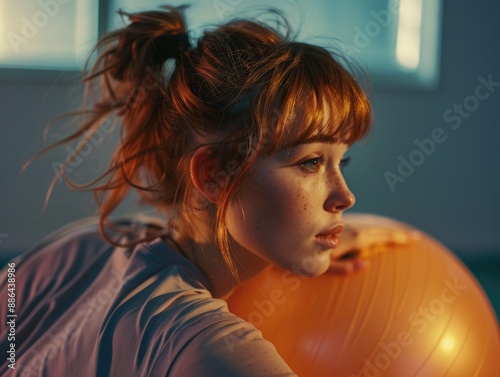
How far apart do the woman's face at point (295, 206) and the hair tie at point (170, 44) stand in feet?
0.97

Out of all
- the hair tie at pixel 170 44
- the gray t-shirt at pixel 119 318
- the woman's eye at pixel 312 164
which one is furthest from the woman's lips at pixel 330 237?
the hair tie at pixel 170 44

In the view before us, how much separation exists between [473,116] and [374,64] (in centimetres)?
58

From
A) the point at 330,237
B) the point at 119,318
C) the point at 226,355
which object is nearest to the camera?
the point at 226,355

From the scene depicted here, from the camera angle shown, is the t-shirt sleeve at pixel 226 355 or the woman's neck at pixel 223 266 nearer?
the t-shirt sleeve at pixel 226 355

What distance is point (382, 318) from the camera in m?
1.03

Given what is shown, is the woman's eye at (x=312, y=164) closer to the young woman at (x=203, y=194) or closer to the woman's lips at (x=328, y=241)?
the young woman at (x=203, y=194)

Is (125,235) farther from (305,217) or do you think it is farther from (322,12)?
(322,12)

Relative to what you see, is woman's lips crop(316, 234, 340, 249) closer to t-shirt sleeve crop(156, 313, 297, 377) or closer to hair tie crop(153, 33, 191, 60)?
t-shirt sleeve crop(156, 313, 297, 377)

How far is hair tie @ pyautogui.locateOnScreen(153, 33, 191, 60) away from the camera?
47.1 inches

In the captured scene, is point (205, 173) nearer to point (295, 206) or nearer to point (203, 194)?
point (203, 194)

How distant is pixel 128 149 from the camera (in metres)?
1.27

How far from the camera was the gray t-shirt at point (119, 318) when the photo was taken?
2.81ft

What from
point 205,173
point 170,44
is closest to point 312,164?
point 205,173

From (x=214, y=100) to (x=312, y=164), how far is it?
19 centimetres
